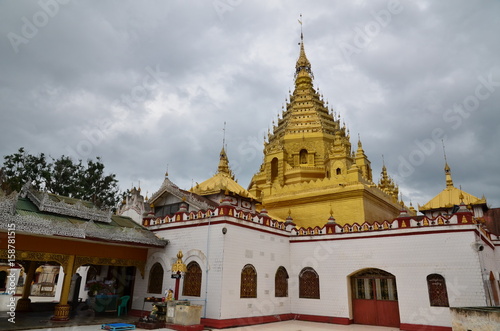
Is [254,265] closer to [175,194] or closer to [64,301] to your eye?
[175,194]

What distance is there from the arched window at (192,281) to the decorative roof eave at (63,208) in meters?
4.32

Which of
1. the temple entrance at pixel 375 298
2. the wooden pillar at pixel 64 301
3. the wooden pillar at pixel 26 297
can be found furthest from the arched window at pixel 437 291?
the wooden pillar at pixel 26 297

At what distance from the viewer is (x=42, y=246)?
13156mm

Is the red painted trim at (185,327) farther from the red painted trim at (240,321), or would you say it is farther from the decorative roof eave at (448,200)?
the decorative roof eave at (448,200)

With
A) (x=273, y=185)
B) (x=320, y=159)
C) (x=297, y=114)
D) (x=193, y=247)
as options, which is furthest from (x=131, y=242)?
(x=297, y=114)

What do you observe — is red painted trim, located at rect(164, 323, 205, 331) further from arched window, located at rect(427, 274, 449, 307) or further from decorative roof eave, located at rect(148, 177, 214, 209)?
arched window, located at rect(427, 274, 449, 307)

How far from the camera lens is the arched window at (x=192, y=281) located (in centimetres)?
1458

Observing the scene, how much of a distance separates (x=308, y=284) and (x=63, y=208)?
11.5 metres

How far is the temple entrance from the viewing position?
49.2 feet

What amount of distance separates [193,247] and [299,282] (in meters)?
5.66

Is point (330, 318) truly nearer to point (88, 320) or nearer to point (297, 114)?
point (88, 320)

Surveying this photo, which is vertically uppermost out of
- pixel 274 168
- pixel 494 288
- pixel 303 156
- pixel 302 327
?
pixel 303 156

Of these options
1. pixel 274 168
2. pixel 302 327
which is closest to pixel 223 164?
pixel 274 168

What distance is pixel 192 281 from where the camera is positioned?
14.9m
